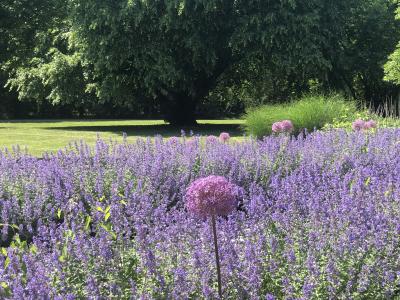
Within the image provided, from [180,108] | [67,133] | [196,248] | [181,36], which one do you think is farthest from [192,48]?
[196,248]

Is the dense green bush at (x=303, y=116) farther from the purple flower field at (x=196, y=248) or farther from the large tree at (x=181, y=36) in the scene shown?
the purple flower field at (x=196, y=248)

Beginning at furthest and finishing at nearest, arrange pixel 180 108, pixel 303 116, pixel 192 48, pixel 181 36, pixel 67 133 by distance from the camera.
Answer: pixel 180 108 < pixel 181 36 < pixel 192 48 < pixel 67 133 < pixel 303 116

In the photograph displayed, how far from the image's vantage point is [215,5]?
21.1 meters

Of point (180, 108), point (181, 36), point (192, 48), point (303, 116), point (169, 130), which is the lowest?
point (169, 130)

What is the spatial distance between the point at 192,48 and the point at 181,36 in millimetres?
1258

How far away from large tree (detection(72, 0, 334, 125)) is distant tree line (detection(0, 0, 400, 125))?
40 mm

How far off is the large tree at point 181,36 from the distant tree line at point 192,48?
0.13 feet

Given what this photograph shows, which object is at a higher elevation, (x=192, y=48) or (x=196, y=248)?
(x=192, y=48)

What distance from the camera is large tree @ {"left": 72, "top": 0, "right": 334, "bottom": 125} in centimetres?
2141

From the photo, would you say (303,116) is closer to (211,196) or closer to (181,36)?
(181,36)

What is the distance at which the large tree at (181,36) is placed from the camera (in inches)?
843

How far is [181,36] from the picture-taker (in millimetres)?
22875

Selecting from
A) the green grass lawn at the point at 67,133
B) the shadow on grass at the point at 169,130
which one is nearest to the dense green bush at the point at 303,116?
the green grass lawn at the point at 67,133

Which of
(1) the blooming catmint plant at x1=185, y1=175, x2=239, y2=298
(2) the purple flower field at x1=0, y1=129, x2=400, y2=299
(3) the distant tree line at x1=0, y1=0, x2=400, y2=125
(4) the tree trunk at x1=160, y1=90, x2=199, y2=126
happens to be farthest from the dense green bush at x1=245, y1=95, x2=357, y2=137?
(1) the blooming catmint plant at x1=185, y1=175, x2=239, y2=298
